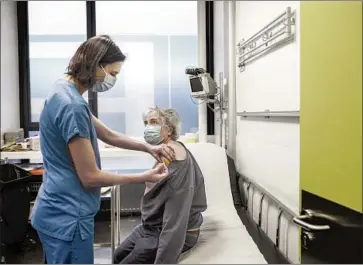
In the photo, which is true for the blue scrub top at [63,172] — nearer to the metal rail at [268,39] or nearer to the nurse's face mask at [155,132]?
the nurse's face mask at [155,132]

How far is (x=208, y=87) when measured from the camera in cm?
282

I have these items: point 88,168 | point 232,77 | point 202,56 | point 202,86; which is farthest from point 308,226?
point 202,56

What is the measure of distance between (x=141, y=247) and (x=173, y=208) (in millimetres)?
242

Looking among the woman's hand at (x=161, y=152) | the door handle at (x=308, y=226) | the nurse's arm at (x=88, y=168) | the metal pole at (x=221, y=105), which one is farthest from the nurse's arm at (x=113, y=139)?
the metal pole at (x=221, y=105)

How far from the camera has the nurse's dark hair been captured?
1131 mm

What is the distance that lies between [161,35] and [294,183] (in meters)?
2.63

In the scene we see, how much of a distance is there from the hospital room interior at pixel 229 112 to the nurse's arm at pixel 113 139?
5.7 inches

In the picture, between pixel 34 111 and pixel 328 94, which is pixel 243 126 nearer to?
pixel 328 94

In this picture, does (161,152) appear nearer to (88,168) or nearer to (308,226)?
(88,168)

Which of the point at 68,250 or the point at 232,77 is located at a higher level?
the point at 232,77

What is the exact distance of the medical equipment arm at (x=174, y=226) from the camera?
155cm

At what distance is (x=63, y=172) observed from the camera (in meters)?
1.11

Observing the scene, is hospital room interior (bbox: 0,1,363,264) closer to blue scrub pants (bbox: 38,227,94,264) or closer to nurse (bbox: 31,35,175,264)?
nurse (bbox: 31,35,175,264)

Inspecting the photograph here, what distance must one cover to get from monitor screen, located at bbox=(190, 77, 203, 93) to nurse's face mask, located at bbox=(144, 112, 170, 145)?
1.07 m
